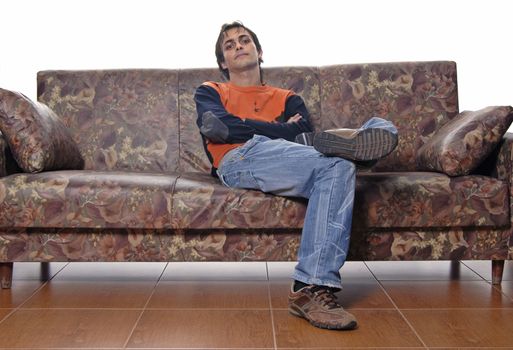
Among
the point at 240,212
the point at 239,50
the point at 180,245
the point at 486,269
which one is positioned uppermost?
the point at 239,50

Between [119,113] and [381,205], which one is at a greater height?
[119,113]

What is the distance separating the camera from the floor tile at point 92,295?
88.0 inches

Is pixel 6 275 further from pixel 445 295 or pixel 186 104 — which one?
pixel 445 295

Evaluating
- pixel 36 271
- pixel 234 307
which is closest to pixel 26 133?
pixel 36 271

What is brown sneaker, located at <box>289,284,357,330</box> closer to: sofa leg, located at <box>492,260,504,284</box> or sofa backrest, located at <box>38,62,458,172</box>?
sofa leg, located at <box>492,260,504,284</box>

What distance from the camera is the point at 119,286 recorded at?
2498mm

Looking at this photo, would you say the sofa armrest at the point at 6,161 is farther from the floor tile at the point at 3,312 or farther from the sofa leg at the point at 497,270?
the sofa leg at the point at 497,270

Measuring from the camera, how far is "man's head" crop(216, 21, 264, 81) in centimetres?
275

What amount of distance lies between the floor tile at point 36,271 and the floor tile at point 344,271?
0.88 m

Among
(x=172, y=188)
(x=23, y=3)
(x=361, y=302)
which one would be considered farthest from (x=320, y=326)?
(x=23, y=3)

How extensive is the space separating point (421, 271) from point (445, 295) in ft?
1.36

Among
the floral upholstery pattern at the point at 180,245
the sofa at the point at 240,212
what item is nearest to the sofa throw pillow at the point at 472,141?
the sofa at the point at 240,212

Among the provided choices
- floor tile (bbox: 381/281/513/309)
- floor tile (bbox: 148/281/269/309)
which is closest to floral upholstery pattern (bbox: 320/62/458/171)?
floor tile (bbox: 381/281/513/309)

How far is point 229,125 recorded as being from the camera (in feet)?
8.22
